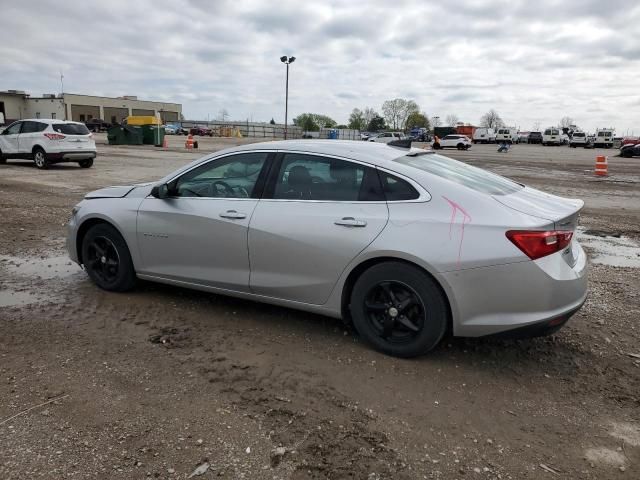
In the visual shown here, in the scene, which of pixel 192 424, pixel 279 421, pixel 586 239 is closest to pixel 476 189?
pixel 279 421

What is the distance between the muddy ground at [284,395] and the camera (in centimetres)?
271

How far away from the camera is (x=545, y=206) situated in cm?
381

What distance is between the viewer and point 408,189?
12.5 feet

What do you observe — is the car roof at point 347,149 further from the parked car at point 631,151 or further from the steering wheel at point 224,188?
the parked car at point 631,151

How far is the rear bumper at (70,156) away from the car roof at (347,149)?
1587 centimetres

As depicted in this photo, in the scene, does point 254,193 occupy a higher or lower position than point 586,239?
higher

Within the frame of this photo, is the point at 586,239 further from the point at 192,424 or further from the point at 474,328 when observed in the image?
the point at 192,424

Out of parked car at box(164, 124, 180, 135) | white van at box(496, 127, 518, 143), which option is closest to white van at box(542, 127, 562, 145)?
white van at box(496, 127, 518, 143)

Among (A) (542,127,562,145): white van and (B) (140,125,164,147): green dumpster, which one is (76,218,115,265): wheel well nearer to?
(B) (140,125,164,147): green dumpster

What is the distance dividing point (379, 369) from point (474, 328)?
710mm

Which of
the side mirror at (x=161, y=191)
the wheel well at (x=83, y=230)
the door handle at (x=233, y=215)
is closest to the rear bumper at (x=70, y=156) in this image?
the wheel well at (x=83, y=230)

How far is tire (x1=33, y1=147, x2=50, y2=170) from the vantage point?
1806cm

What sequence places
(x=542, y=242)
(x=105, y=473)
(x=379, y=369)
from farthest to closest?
(x=379, y=369)
(x=542, y=242)
(x=105, y=473)

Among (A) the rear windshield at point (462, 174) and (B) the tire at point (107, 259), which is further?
(B) the tire at point (107, 259)
